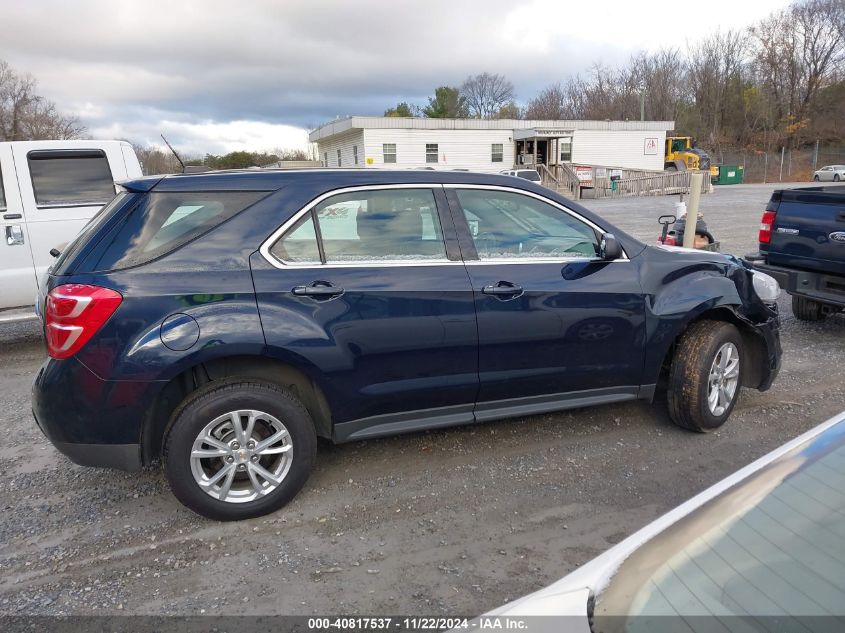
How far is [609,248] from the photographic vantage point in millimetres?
3729

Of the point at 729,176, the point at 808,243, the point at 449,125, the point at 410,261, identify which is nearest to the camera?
the point at 410,261

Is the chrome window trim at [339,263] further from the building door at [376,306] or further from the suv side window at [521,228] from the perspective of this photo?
the suv side window at [521,228]

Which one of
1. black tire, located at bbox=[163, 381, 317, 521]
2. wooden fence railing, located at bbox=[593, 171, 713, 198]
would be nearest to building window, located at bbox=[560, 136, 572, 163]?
wooden fence railing, located at bbox=[593, 171, 713, 198]

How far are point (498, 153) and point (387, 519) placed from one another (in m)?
35.3

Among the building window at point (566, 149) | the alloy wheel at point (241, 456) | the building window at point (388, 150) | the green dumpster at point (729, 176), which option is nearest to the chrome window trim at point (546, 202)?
the alloy wheel at point (241, 456)

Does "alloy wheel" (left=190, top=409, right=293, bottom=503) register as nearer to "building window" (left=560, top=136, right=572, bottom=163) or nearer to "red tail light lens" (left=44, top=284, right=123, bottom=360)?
"red tail light lens" (left=44, top=284, right=123, bottom=360)

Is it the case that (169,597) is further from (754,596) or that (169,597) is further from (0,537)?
(754,596)

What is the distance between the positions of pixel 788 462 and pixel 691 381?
2547 millimetres

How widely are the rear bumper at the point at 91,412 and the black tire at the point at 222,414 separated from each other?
0.19m

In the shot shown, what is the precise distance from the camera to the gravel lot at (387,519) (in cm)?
272

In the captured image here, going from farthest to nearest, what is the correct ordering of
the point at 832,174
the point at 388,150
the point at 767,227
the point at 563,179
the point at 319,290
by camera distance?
the point at 832,174, the point at 563,179, the point at 388,150, the point at 767,227, the point at 319,290

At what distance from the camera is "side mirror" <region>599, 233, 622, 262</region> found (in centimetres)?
373

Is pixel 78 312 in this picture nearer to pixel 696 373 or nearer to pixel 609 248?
pixel 609 248

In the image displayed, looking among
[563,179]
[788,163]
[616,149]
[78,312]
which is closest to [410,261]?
[78,312]
